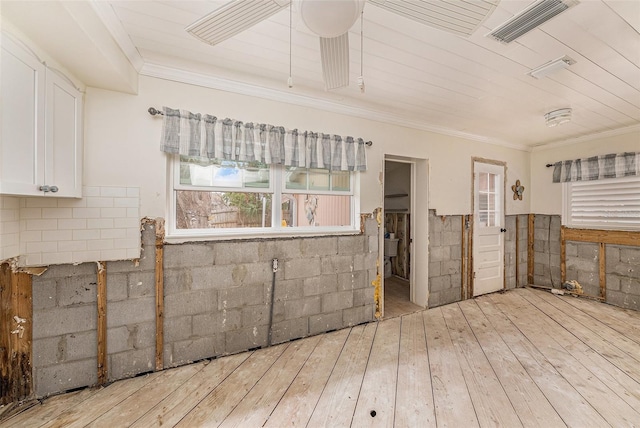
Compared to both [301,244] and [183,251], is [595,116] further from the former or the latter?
[183,251]

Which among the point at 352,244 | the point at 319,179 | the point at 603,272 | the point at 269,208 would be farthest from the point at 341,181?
the point at 603,272

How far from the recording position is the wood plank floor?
5.27 ft

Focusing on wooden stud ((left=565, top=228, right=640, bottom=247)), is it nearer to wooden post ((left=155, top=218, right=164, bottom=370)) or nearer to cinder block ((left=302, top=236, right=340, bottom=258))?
cinder block ((left=302, top=236, right=340, bottom=258))

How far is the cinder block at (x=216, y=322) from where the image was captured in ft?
7.18

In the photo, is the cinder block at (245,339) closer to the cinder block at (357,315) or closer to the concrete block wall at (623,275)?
the cinder block at (357,315)

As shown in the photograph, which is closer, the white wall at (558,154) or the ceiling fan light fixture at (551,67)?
the ceiling fan light fixture at (551,67)

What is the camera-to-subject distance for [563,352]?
2.34 metres

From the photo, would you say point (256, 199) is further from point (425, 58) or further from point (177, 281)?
point (425, 58)

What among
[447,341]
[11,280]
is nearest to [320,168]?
[447,341]

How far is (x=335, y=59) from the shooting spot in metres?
1.50

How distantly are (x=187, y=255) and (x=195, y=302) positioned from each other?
0.40 m

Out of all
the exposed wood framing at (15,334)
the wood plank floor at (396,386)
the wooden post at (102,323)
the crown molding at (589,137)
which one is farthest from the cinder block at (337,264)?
the crown molding at (589,137)

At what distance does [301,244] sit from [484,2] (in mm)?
2116

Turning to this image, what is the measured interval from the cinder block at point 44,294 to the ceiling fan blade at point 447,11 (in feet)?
8.61
